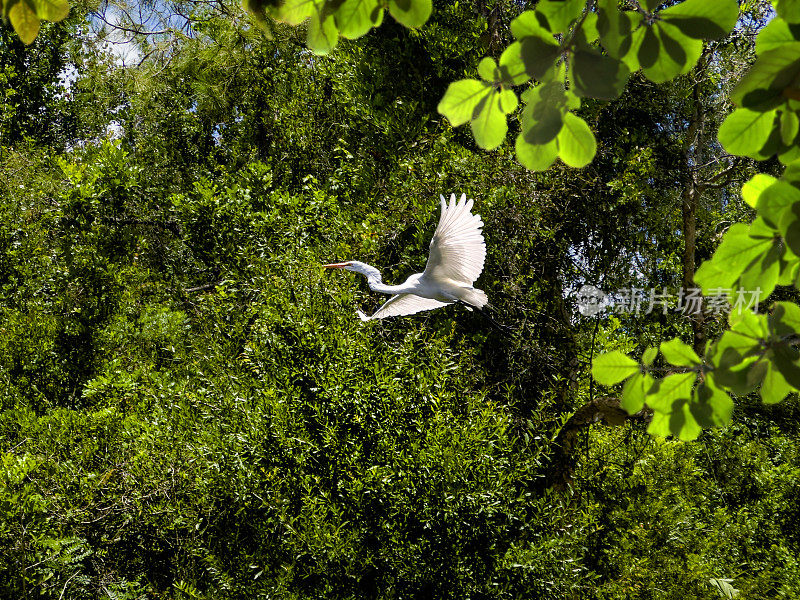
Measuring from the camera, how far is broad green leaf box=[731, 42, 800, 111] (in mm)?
854

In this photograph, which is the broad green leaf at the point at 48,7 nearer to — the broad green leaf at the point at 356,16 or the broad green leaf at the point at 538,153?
the broad green leaf at the point at 356,16

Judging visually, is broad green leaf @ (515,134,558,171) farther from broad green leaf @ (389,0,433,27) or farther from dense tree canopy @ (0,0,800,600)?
broad green leaf @ (389,0,433,27)

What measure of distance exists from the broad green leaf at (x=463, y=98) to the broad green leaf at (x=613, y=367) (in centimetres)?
46

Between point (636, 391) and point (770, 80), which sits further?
point (636, 391)

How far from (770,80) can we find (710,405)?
19.4 inches

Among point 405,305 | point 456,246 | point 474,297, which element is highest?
point 456,246

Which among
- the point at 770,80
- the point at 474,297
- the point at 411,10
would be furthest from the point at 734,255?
the point at 474,297

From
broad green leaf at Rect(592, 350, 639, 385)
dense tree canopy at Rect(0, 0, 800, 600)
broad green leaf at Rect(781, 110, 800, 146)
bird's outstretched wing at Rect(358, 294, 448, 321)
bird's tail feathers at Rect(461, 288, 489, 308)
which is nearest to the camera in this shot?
broad green leaf at Rect(781, 110, 800, 146)

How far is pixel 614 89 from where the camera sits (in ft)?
2.67

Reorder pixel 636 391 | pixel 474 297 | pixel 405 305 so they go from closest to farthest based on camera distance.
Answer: pixel 636 391
pixel 474 297
pixel 405 305

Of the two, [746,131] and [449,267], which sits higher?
[449,267]

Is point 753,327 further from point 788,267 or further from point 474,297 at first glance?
point 474,297

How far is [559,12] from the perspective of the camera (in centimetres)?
84

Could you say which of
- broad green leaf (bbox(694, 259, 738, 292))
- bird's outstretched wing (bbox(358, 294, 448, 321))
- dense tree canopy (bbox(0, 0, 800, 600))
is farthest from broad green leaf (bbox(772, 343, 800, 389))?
bird's outstretched wing (bbox(358, 294, 448, 321))
